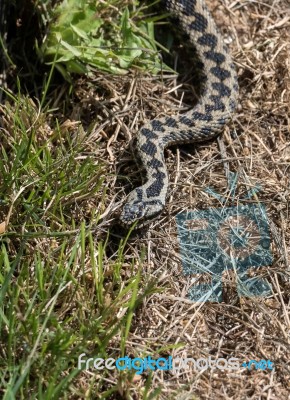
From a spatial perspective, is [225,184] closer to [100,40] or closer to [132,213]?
[132,213]

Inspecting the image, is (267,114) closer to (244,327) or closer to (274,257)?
(274,257)

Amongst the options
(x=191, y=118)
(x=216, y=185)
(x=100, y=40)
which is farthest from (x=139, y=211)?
(x=100, y=40)

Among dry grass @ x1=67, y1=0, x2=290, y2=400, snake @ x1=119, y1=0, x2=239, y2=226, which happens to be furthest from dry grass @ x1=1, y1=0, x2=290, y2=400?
snake @ x1=119, y1=0, x2=239, y2=226

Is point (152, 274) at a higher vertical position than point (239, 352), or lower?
higher

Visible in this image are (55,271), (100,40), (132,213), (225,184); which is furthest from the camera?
(100,40)

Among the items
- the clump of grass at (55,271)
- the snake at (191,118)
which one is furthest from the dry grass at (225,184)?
the clump of grass at (55,271)

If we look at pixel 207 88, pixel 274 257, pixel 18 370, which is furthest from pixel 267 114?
pixel 18 370
